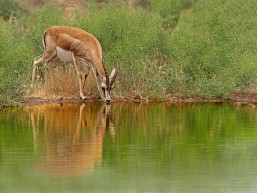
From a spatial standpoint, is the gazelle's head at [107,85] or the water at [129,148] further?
the gazelle's head at [107,85]

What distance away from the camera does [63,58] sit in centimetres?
2242

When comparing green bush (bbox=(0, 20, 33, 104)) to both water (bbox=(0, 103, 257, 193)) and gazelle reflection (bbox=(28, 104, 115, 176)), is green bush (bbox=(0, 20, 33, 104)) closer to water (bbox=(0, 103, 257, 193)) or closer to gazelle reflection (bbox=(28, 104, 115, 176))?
water (bbox=(0, 103, 257, 193))

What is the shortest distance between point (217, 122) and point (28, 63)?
608cm

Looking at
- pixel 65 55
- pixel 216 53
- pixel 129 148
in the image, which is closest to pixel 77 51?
pixel 65 55

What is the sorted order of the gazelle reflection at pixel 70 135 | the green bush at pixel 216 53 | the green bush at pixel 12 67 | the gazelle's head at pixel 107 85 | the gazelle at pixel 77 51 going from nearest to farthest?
the gazelle reflection at pixel 70 135, the green bush at pixel 12 67, the gazelle's head at pixel 107 85, the gazelle at pixel 77 51, the green bush at pixel 216 53

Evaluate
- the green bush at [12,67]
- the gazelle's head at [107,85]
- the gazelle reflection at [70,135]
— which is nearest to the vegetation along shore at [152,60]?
the green bush at [12,67]

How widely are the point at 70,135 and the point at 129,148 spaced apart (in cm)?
187

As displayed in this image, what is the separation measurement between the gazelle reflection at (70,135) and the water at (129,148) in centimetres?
1

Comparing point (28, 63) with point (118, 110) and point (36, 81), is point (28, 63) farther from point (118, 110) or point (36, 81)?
point (118, 110)

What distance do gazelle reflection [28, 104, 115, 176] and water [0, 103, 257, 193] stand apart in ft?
0.05

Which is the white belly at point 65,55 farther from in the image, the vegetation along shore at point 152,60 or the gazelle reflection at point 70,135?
the gazelle reflection at point 70,135

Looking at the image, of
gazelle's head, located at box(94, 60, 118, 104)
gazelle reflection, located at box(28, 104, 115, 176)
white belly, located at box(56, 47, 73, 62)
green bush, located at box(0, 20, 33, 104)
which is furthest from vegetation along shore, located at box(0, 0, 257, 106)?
gazelle reflection, located at box(28, 104, 115, 176)

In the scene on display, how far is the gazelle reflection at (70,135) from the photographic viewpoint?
1357cm

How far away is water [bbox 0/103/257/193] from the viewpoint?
1215cm
